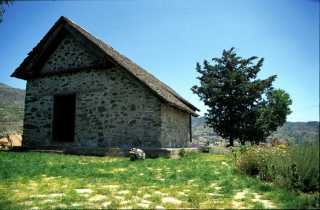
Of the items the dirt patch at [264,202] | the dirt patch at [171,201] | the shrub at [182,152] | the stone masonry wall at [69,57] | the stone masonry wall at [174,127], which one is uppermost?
the stone masonry wall at [69,57]

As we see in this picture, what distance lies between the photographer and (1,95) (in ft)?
271

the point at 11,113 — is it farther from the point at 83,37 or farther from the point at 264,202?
the point at 264,202

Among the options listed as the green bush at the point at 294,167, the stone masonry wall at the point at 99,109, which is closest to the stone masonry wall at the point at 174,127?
the stone masonry wall at the point at 99,109

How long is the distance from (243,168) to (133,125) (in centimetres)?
686

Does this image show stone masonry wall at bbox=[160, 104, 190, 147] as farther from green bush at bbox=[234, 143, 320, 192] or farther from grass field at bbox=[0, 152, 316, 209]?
green bush at bbox=[234, 143, 320, 192]

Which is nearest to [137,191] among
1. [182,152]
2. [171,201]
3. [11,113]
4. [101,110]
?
[171,201]

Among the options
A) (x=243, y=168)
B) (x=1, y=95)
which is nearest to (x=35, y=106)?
(x=243, y=168)

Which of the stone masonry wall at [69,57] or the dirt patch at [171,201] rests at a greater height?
the stone masonry wall at [69,57]

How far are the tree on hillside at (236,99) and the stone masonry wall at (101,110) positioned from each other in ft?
49.3

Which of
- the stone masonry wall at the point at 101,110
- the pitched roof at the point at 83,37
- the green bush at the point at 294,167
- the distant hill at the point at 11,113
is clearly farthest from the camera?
the distant hill at the point at 11,113

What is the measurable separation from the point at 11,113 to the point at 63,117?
1894 inches

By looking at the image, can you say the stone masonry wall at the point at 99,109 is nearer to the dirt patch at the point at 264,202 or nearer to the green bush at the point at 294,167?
the green bush at the point at 294,167

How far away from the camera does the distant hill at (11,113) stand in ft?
135

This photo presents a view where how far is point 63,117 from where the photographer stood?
15.2 m
